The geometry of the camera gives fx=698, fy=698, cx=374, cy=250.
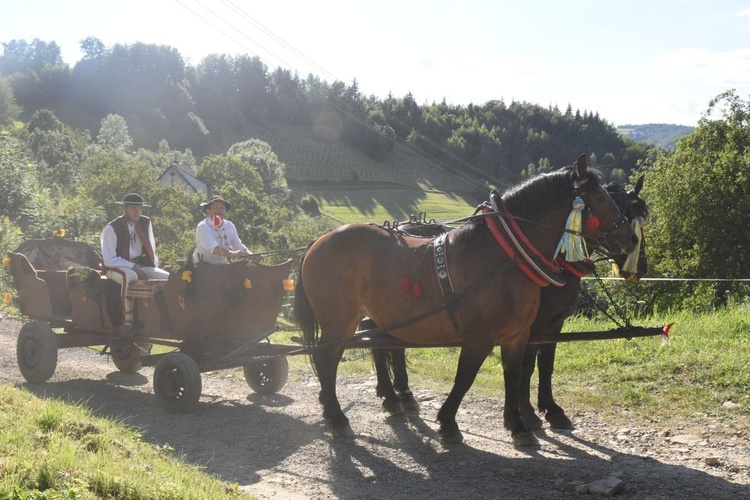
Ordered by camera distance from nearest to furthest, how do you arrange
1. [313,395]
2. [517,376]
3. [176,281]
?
[517,376], [176,281], [313,395]

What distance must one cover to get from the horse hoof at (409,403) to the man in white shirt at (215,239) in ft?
7.05

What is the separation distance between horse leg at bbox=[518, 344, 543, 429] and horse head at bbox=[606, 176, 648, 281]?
124 cm

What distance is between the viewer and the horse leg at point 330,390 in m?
6.38

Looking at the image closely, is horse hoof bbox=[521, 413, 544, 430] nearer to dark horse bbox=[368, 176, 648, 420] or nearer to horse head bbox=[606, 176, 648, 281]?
dark horse bbox=[368, 176, 648, 420]

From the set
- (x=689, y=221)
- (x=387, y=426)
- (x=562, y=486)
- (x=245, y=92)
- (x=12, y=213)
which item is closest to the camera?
(x=562, y=486)

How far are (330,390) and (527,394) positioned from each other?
1.86 m

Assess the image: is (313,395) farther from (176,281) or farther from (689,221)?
(689,221)

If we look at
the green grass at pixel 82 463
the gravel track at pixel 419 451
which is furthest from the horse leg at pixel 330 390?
the green grass at pixel 82 463

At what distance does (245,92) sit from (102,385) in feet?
327

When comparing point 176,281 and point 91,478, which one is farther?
point 176,281

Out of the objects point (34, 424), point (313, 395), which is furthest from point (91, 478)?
point (313, 395)

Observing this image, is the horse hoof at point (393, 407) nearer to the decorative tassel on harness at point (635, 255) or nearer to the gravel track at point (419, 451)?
the gravel track at point (419, 451)

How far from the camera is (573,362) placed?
8.25 meters

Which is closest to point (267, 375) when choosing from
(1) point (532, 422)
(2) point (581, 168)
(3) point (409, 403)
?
(3) point (409, 403)
